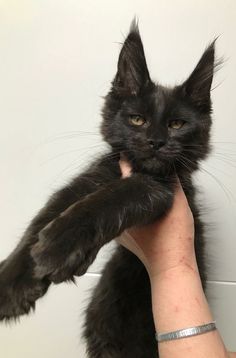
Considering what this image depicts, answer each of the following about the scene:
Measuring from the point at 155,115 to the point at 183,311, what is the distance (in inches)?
21.1

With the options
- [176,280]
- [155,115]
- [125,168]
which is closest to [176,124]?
[155,115]

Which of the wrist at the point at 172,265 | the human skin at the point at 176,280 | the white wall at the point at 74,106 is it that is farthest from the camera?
the white wall at the point at 74,106

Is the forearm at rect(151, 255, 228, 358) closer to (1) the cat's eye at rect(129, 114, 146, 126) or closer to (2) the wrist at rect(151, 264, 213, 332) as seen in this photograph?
(2) the wrist at rect(151, 264, 213, 332)

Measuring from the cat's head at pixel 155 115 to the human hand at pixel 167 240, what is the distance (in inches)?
6.0

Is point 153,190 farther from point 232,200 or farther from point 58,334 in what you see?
point 58,334

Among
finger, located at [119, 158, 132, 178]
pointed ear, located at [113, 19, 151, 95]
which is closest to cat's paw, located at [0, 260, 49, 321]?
finger, located at [119, 158, 132, 178]

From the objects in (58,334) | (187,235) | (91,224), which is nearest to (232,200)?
(187,235)

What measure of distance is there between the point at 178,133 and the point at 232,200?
0.45m

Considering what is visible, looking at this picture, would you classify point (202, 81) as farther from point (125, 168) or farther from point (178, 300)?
point (178, 300)

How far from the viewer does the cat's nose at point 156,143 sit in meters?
1.03

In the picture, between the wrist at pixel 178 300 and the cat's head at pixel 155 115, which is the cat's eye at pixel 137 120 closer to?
the cat's head at pixel 155 115

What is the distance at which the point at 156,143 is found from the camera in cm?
104

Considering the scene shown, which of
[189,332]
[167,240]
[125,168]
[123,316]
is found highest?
[125,168]

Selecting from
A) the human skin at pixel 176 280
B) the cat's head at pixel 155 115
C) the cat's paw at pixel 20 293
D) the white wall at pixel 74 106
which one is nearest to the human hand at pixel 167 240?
the human skin at pixel 176 280
